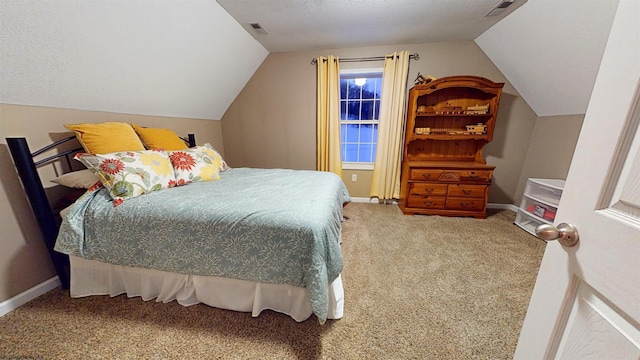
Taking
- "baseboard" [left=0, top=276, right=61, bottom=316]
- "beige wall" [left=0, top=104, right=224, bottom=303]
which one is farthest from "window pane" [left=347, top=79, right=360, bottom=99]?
"baseboard" [left=0, top=276, right=61, bottom=316]

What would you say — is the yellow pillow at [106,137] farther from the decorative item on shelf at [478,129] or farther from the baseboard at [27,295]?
the decorative item on shelf at [478,129]

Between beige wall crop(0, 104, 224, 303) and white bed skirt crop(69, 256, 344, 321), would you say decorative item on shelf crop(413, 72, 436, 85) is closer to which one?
white bed skirt crop(69, 256, 344, 321)

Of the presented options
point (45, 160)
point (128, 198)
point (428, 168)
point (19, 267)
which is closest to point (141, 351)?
point (128, 198)

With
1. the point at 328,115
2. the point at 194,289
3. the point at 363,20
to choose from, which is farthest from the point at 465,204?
the point at 194,289

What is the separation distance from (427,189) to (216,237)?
2553mm

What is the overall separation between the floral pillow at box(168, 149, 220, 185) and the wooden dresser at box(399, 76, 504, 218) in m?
2.33

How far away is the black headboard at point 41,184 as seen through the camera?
1.31m

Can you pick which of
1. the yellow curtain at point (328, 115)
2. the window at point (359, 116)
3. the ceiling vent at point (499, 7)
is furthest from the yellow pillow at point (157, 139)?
the ceiling vent at point (499, 7)

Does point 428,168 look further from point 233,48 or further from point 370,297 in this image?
point 233,48

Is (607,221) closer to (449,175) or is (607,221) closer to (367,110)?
(449,175)

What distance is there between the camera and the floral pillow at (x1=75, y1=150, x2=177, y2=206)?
4.63ft

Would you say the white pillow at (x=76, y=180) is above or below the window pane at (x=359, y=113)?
below

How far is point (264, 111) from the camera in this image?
3.47 meters

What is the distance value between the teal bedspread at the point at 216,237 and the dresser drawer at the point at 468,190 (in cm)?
208
